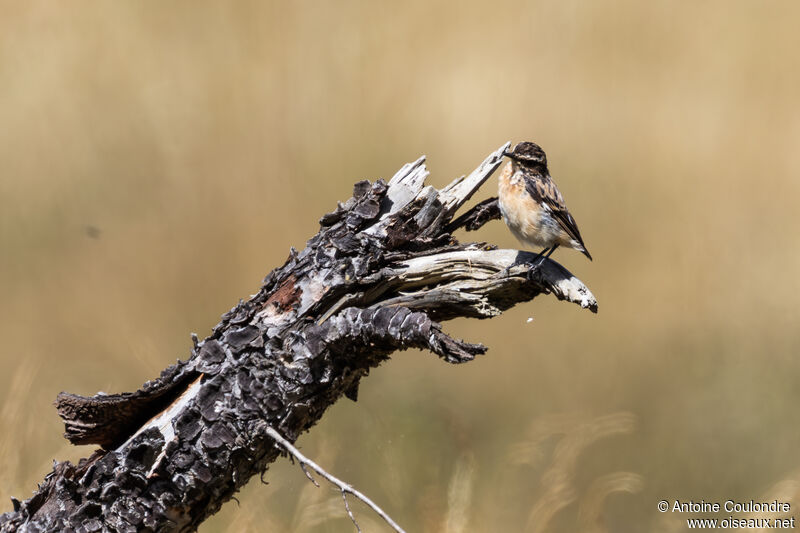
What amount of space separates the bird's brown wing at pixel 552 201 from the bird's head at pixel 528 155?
0.31 ft

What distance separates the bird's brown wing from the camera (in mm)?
3885

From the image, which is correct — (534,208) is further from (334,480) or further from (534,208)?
(334,480)

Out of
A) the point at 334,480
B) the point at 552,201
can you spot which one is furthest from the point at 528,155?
the point at 334,480

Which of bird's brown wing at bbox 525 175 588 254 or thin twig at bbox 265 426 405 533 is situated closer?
thin twig at bbox 265 426 405 533

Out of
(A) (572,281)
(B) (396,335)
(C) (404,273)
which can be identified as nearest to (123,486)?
(B) (396,335)

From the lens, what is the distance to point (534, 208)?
3.87 metres

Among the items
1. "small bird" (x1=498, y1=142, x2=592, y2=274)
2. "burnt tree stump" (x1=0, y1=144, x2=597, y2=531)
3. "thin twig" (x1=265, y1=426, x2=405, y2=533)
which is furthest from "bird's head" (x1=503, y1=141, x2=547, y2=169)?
"thin twig" (x1=265, y1=426, x2=405, y2=533)

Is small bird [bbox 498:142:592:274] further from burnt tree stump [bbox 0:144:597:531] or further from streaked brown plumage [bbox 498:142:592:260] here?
burnt tree stump [bbox 0:144:597:531]

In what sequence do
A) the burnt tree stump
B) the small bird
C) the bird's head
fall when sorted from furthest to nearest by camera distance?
the bird's head
the small bird
the burnt tree stump

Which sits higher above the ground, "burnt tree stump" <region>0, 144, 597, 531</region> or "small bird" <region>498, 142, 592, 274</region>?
"small bird" <region>498, 142, 592, 274</region>

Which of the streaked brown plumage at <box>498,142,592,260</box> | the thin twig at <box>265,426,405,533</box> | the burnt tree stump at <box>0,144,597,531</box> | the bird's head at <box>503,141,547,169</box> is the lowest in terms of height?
the thin twig at <box>265,426,405,533</box>

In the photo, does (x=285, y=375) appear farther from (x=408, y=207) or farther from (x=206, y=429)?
(x=408, y=207)

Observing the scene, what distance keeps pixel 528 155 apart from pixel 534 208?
0.39 m

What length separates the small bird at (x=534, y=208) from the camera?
3.84 meters
